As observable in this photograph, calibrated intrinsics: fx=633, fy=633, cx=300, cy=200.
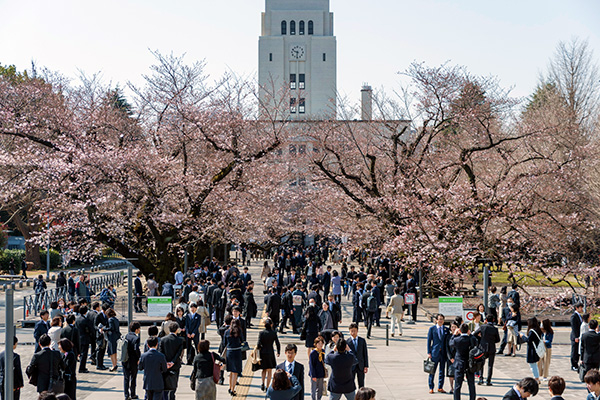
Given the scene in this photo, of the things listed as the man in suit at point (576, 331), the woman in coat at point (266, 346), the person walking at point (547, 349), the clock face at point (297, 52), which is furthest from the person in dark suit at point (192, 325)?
the clock face at point (297, 52)

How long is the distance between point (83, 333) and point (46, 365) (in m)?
4.08

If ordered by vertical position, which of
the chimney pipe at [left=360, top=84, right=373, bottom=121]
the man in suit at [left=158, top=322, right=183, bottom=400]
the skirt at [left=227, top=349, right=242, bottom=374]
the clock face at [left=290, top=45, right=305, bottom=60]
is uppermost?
the clock face at [left=290, top=45, right=305, bottom=60]

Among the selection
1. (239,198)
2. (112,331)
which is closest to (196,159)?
(239,198)

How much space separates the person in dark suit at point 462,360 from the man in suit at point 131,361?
5.97 meters

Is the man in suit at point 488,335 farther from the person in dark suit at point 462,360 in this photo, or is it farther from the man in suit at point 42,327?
the man in suit at point 42,327

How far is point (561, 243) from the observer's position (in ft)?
88.7

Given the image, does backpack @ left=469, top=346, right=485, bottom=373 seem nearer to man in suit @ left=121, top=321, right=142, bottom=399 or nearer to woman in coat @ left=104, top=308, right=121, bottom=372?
man in suit @ left=121, top=321, right=142, bottom=399

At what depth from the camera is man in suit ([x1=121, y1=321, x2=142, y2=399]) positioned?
1185 centimetres

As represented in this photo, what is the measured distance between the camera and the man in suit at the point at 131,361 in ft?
38.9

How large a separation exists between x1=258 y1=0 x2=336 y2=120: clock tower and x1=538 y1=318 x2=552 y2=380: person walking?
82.5 meters

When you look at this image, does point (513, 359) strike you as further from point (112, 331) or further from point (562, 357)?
point (112, 331)

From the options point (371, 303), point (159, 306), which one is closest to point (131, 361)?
point (159, 306)

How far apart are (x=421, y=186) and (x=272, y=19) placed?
2949 inches

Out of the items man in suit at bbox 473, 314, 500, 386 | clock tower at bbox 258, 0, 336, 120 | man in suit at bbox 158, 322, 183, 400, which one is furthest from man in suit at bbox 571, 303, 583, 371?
clock tower at bbox 258, 0, 336, 120
